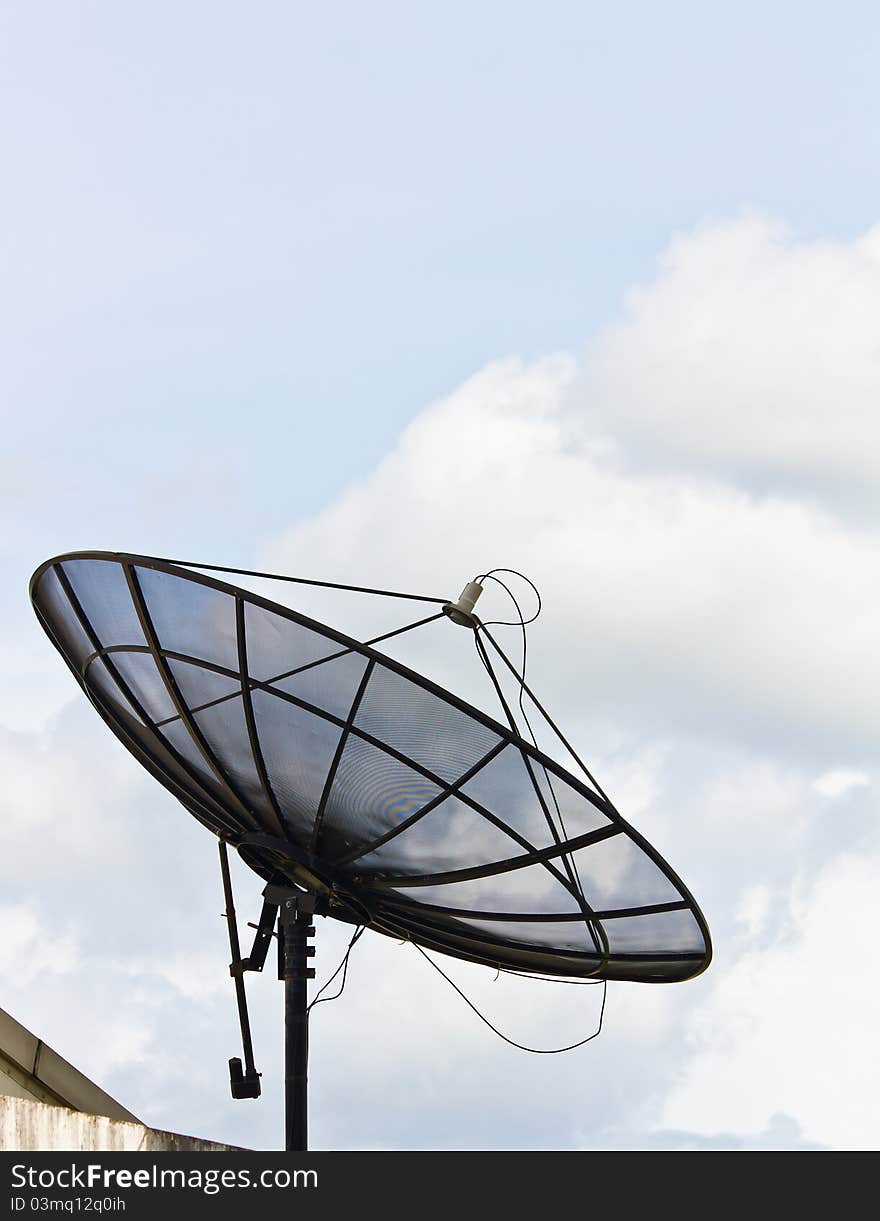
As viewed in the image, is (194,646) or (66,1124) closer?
Result: (66,1124)

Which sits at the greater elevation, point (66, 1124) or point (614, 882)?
point (614, 882)

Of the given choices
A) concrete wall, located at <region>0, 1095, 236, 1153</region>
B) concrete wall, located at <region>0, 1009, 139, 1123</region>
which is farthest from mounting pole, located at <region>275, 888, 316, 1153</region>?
concrete wall, located at <region>0, 1009, 139, 1123</region>

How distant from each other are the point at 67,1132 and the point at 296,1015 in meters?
2.56

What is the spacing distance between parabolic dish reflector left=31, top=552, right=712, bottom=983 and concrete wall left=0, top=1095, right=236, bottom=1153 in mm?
2626

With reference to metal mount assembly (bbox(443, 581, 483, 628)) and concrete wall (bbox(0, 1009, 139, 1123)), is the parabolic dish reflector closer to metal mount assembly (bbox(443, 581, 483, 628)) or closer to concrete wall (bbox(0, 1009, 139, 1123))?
metal mount assembly (bbox(443, 581, 483, 628))

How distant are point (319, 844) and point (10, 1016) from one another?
13.1 ft

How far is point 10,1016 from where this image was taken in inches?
557

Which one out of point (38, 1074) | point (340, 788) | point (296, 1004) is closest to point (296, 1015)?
point (296, 1004)

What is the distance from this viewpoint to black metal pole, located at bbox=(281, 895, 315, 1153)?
1258 centimetres

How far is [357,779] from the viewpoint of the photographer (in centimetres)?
1226
